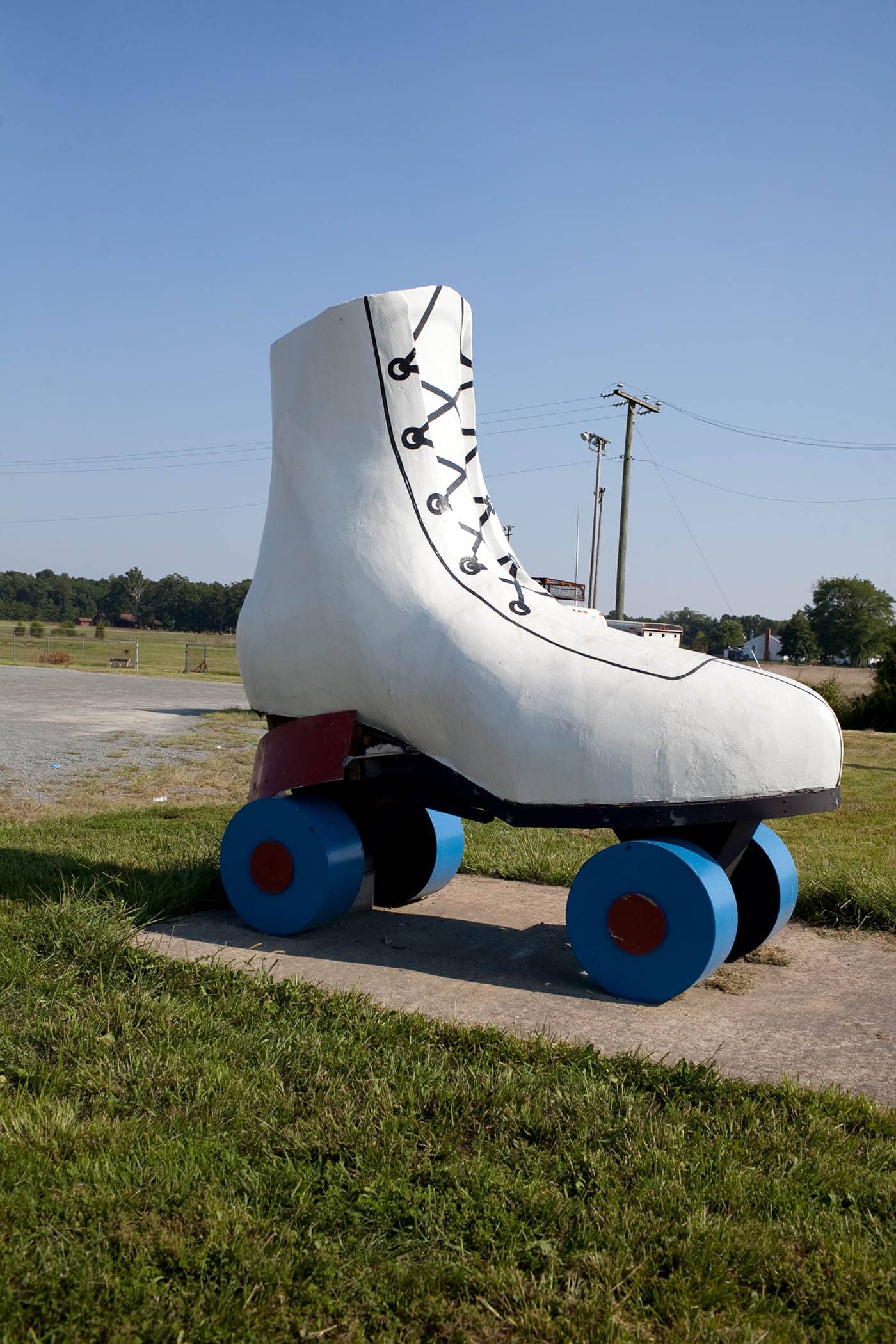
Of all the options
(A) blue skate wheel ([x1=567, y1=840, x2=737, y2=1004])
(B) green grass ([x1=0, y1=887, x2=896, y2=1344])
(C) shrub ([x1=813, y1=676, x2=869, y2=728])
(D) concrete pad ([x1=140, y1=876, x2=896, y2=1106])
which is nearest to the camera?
(B) green grass ([x1=0, y1=887, x2=896, y2=1344])

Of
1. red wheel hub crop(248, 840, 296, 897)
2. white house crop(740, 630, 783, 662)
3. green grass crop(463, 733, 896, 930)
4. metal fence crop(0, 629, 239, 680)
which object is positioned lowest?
green grass crop(463, 733, 896, 930)

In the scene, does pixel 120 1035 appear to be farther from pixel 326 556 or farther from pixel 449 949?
pixel 326 556

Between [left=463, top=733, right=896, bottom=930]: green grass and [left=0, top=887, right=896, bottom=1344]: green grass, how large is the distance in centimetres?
228

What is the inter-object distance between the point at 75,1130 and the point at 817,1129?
67.5 inches

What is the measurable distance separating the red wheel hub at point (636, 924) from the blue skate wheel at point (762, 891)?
2.21 ft

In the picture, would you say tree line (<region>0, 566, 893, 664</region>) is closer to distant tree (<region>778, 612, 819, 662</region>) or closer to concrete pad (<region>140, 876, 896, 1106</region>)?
distant tree (<region>778, 612, 819, 662</region>)

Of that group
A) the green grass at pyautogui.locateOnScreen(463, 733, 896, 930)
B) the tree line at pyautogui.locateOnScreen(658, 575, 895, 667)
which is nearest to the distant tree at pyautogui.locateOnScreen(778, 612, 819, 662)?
the tree line at pyautogui.locateOnScreen(658, 575, 895, 667)

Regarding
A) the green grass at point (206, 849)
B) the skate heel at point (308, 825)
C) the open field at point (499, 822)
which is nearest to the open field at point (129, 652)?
the open field at point (499, 822)

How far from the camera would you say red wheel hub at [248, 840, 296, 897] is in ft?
13.9

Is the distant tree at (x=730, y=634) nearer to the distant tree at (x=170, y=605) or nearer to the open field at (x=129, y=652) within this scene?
the open field at (x=129, y=652)

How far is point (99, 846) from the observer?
579 centimetres

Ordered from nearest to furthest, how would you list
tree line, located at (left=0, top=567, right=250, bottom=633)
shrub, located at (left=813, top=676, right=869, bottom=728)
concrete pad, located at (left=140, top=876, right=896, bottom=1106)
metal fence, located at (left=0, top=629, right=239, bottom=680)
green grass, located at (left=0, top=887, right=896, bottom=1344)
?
1. green grass, located at (left=0, top=887, right=896, bottom=1344)
2. concrete pad, located at (left=140, top=876, right=896, bottom=1106)
3. shrub, located at (left=813, top=676, right=869, bottom=728)
4. metal fence, located at (left=0, top=629, right=239, bottom=680)
5. tree line, located at (left=0, top=567, right=250, bottom=633)

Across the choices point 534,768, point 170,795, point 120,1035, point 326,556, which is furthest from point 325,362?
point 170,795

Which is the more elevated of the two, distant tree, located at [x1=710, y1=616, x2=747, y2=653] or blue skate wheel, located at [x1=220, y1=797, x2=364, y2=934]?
distant tree, located at [x1=710, y1=616, x2=747, y2=653]
